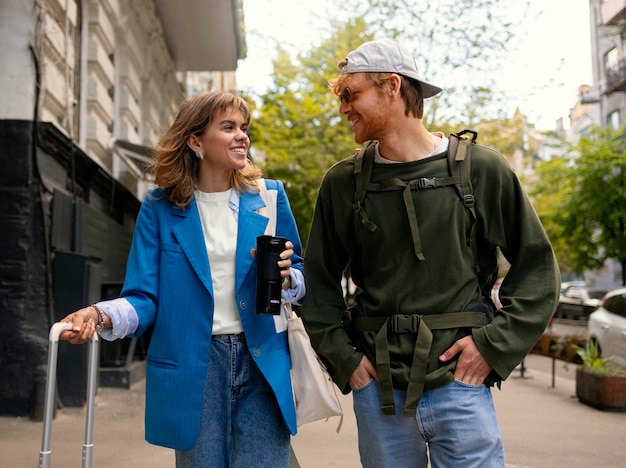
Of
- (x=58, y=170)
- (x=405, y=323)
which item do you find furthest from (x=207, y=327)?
(x=58, y=170)

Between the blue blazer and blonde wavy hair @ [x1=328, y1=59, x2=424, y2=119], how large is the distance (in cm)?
63

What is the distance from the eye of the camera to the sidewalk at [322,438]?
593 cm

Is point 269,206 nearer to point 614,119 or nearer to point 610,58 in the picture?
point 614,119

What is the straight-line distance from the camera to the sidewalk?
5.93 m

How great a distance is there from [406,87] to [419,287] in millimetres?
729

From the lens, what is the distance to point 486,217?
2639mm

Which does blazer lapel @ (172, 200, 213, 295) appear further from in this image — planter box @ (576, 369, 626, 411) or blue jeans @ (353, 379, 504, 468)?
planter box @ (576, 369, 626, 411)

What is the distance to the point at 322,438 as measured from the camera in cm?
705

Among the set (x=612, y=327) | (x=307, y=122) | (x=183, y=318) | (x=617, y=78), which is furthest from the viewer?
(x=617, y=78)

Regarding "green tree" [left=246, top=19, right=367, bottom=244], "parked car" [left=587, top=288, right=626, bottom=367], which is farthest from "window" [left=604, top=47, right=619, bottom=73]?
"parked car" [left=587, top=288, right=626, bottom=367]

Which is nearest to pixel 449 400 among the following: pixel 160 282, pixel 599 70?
pixel 160 282

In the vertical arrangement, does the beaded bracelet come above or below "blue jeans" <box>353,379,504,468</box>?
above

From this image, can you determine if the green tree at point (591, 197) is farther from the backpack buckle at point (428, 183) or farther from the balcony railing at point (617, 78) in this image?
the backpack buckle at point (428, 183)

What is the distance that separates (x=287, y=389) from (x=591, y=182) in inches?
1070
